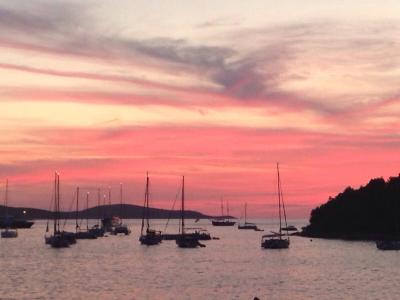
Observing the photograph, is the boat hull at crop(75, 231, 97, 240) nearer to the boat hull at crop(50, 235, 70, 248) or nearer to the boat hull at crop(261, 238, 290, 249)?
the boat hull at crop(50, 235, 70, 248)

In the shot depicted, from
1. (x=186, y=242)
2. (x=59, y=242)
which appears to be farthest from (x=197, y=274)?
(x=59, y=242)

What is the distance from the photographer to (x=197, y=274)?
99500 mm

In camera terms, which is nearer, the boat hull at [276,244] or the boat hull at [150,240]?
the boat hull at [276,244]

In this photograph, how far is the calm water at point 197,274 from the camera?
7853 centimetres

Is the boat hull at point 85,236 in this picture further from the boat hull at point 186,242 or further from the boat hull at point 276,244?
the boat hull at point 276,244

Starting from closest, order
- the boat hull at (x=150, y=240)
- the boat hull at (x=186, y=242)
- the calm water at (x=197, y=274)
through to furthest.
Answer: the calm water at (x=197, y=274) → the boat hull at (x=186, y=242) → the boat hull at (x=150, y=240)

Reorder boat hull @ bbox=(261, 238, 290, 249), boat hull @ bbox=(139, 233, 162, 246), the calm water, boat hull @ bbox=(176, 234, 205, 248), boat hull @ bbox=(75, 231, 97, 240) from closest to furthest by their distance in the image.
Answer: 1. the calm water
2. boat hull @ bbox=(261, 238, 290, 249)
3. boat hull @ bbox=(176, 234, 205, 248)
4. boat hull @ bbox=(139, 233, 162, 246)
5. boat hull @ bbox=(75, 231, 97, 240)

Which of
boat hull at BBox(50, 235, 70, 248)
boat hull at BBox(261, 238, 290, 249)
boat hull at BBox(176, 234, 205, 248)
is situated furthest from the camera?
boat hull at BBox(176, 234, 205, 248)

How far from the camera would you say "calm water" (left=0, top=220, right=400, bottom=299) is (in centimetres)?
7853

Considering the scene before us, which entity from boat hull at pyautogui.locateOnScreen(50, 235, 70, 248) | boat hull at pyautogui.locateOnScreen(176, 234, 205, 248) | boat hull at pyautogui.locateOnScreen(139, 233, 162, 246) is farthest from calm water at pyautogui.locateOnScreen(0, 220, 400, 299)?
boat hull at pyautogui.locateOnScreen(139, 233, 162, 246)

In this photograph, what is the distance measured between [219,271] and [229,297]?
99.5ft

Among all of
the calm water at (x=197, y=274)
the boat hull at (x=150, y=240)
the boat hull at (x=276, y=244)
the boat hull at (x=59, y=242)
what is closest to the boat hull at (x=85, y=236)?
the boat hull at (x=150, y=240)

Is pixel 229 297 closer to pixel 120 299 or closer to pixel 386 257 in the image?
pixel 120 299

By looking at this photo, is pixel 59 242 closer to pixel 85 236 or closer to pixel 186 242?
pixel 186 242
